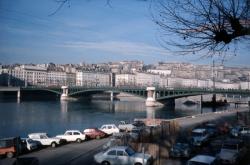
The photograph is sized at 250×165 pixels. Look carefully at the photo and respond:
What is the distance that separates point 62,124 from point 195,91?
81.6 ft

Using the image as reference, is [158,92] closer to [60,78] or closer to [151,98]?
[151,98]

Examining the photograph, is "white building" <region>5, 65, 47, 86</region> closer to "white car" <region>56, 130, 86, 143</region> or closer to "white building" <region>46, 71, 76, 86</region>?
"white building" <region>46, 71, 76, 86</region>

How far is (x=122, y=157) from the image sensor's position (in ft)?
34.1

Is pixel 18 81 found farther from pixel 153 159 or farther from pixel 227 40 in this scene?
pixel 227 40

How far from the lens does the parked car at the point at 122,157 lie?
10.3 metres

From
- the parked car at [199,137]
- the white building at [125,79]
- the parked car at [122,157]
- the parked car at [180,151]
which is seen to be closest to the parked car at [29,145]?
the parked car at [122,157]

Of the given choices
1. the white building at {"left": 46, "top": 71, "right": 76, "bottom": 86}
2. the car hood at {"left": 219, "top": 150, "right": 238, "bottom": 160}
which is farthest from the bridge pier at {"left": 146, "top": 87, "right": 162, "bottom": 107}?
the white building at {"left": 46, "top": 71, "right": 76, "bottom": 86}

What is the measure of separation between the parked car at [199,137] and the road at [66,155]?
367cm

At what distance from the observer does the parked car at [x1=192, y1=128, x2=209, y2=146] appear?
1538 centimetres

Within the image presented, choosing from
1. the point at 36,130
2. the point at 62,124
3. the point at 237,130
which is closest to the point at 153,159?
the point at 237,130

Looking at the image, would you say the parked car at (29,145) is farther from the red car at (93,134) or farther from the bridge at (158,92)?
the bridge at (158,92)

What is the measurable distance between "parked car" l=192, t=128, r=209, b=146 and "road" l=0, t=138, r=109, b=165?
367 cm

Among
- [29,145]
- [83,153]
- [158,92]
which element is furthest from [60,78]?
[83,153]

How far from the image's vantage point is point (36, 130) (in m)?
26.3
